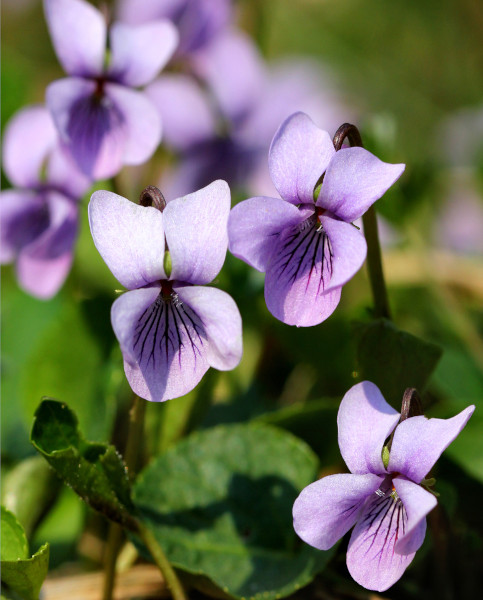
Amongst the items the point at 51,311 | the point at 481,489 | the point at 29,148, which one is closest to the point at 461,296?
the point at 481,489

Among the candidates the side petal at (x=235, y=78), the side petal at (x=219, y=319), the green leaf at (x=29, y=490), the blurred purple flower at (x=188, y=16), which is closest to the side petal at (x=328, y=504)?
the side petal at (x=219, y=319)

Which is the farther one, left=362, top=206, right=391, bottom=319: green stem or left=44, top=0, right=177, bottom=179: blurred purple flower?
left=44, top=0, right=177, bottom=179: blurred purple flower

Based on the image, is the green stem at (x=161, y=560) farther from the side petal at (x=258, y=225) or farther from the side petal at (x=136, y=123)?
the side petal at (x=136, y=123)

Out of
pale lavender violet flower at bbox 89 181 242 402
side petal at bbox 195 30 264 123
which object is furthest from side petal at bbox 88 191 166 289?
side petal at bbox 195 30 264 123

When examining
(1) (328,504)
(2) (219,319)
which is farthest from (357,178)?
(1) (328,504)

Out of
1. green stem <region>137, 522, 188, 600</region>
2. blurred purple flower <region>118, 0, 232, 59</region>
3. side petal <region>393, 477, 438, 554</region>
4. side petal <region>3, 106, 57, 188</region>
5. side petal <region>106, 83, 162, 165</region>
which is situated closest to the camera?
side petal <region>393, 477, 438, 554</region>

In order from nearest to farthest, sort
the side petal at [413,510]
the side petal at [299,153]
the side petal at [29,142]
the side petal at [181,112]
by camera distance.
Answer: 1. the side petal at [413,510]
2. the side petal at [299,153]
3. the side petal at [29,142]
4. the side petal at [181,112]

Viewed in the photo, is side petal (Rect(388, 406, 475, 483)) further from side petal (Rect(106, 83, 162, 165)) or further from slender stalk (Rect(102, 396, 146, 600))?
side petal (Rect(106, 83, 162, 165))

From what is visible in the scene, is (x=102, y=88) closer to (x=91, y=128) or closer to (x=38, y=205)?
(x=91, y=128)
